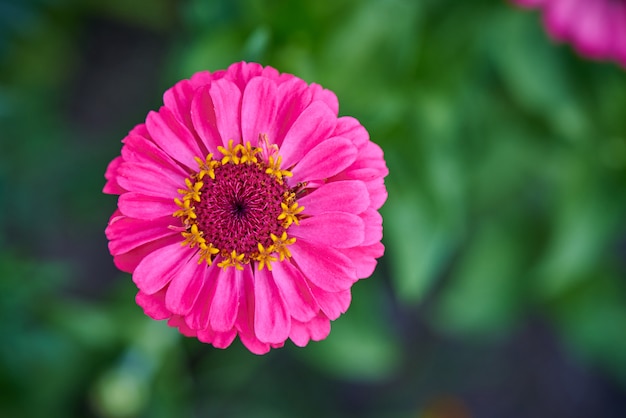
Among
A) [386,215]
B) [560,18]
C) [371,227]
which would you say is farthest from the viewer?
[386,215]

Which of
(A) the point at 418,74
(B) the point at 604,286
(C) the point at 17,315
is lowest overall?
(C) the point at 17,315

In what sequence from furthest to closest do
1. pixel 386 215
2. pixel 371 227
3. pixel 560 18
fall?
pixel 386 215 → pixel 560 18 → pixel 371 227

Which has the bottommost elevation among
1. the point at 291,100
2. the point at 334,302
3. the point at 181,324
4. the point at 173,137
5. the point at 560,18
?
the point at 181,324

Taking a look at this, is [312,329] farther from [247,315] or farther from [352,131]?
[352,131]

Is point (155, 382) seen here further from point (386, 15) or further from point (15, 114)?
point (386, 15)

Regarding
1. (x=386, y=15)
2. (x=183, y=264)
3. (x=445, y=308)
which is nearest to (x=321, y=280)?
(x=183, y=264)

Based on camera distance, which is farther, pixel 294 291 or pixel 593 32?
pixel 593 32

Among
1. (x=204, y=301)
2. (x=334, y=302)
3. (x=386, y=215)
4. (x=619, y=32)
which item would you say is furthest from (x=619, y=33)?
(x=204, y=301)
